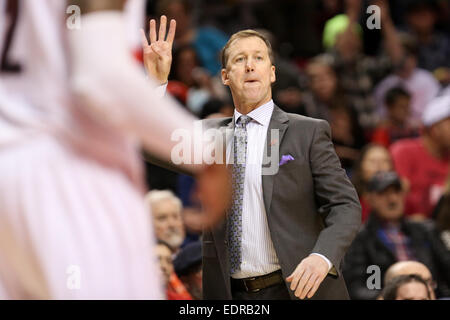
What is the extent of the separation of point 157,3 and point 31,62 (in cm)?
587

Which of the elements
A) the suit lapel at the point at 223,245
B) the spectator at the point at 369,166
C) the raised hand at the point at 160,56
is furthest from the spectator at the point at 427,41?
the raised hand at the point at 160,56

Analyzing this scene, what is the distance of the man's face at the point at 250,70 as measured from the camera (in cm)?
340

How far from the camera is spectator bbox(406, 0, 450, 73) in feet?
27.8

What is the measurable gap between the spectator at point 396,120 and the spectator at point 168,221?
243 centimetres

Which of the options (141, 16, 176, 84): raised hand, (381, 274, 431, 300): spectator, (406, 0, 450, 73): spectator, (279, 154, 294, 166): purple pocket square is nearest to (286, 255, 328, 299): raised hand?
(279, 154, 294, 166): purple pocket square

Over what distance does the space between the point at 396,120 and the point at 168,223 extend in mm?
2799

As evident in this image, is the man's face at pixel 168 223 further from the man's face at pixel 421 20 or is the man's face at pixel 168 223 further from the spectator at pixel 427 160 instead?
the man's face at pixel 421 20

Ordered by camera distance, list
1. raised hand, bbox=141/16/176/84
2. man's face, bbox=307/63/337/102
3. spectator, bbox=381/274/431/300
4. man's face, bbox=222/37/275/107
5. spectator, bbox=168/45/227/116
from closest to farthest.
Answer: raised hand, bbox=141/16/176/84
man's face, bbox=222/37/275/107
spectator, bbox=381/274/431/300
spectator, bbox=168/45/227/116
man's face, bbox=307/63/337/102

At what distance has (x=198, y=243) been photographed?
190 inches

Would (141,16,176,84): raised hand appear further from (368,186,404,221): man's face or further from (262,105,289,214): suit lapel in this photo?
(368,186,404,221): man's face

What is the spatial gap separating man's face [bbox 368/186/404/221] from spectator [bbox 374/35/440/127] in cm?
209

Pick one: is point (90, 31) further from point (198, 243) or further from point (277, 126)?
point (198, 243)

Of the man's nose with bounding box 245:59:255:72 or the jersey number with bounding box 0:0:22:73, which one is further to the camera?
the man's nose with bounding box 245:59:255:72
